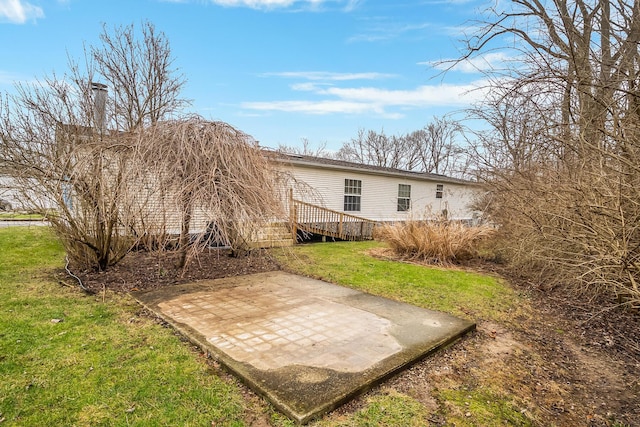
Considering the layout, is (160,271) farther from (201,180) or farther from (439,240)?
(439,240)

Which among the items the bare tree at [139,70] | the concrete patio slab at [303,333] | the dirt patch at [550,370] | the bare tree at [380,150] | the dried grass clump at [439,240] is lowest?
the dirt patch at [550,370]

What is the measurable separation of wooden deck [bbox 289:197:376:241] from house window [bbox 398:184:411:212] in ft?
10.9

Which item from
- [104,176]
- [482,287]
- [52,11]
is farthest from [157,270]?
[52,11]

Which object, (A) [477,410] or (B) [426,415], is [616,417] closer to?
(A) [477,410]

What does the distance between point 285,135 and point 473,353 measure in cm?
2867

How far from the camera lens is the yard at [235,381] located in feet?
7.43

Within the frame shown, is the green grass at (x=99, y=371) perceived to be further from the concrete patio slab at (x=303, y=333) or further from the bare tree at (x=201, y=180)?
the bare tree at (x=201, y=180)

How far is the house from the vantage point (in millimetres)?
12203

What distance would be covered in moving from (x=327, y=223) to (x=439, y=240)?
Answer: 5.10 metres

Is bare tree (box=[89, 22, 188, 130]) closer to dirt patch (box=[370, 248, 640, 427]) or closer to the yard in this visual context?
the yard

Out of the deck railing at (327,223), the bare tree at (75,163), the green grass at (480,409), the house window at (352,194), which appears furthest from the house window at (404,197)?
the green grass at (480,409)

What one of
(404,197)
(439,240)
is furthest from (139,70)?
(404,197)

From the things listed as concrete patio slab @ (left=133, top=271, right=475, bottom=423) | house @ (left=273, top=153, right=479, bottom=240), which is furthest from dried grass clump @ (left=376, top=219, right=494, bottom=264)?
concrete patio slab @ (left=133, top=271, right=475, bottom=423)

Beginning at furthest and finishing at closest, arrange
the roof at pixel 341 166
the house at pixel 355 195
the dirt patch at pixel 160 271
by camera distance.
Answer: the roof at pixel 341 166 < the house at pixel 355 195 < the dirt patch at pixel 160 271
